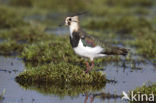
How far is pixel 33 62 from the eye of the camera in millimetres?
12930

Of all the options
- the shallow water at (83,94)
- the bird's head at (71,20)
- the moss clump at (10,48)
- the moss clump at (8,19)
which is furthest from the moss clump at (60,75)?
the moss clump at (8,19)

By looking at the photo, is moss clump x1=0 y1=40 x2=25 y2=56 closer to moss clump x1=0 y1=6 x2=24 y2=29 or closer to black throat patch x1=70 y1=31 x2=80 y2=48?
moss clump x1=0 y1=6 x2=24 y2=29

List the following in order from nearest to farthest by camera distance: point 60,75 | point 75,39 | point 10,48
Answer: point 75,39
point 60,75
point 10,48

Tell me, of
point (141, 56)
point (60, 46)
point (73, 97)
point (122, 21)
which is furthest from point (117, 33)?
point (73, 97)

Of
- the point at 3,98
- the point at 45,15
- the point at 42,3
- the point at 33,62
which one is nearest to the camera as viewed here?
the point at 3,98

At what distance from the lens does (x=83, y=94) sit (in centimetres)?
949

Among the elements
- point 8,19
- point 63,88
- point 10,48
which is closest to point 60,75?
point 63,88

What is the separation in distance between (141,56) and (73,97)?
19.0ft

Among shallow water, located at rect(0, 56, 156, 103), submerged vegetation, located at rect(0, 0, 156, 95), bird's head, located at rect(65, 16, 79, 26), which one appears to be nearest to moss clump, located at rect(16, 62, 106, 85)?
submerged vegetation, located at rect(0, 0, 156, 95)

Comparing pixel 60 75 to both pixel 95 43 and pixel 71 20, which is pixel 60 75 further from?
pixel 71 20

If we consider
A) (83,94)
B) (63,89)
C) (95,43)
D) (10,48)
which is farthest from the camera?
(10,48)

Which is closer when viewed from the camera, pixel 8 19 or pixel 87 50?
pixel 87 50

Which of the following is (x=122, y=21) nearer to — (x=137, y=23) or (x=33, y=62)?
(x=137, y=23)

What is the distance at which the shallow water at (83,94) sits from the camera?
29.3 feet
